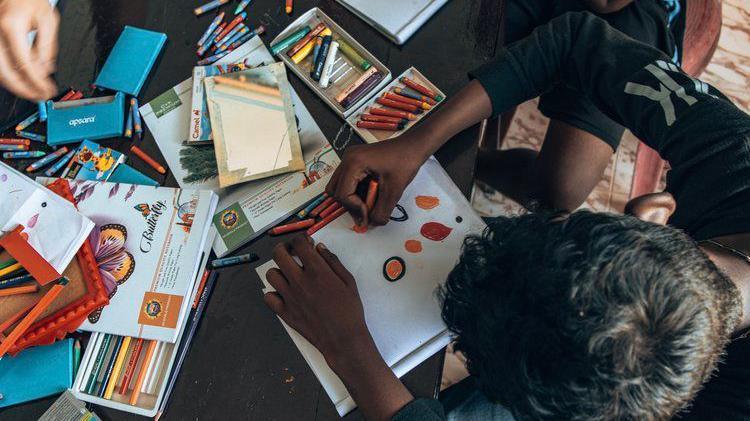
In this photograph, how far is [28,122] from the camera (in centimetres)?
84

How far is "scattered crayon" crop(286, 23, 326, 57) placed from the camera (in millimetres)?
850

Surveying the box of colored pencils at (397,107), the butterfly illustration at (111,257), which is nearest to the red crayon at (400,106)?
the box of colored pencils at (397,107)

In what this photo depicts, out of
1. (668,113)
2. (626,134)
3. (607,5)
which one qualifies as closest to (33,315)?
(668,113)

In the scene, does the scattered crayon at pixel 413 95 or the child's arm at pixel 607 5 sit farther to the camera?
the child's arm at pixel 607 5

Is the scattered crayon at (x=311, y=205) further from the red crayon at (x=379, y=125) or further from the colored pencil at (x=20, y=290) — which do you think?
the colored pencil at (x=20, y=290)

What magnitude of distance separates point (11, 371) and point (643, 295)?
806 millimetres

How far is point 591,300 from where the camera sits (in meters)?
0.48

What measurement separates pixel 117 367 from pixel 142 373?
0.13ft

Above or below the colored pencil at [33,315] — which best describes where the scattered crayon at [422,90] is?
below

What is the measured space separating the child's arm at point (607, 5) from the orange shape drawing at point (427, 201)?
529 millimetres

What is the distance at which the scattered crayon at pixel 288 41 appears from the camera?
86cm

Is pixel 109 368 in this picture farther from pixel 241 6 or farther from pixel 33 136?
pixel 241 6

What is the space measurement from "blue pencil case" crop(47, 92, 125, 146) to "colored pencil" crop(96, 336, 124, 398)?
13.4 inches

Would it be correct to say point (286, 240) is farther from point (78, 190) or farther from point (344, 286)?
point (78, 190)
